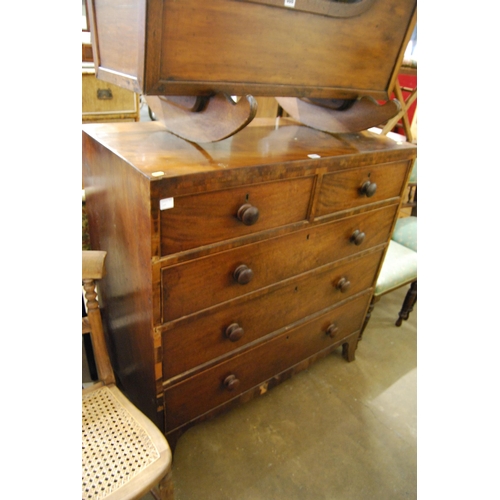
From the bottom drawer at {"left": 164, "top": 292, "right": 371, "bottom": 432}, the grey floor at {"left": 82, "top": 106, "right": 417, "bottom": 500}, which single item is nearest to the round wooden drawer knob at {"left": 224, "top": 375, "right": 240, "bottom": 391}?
the bottom drawer at {"left": 164, "top": 292, "right": 371, "bottom": 432}

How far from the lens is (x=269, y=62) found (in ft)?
3.15

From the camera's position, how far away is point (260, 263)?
3.77 ft

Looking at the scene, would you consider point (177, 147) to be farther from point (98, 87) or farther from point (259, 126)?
point (98, 87)

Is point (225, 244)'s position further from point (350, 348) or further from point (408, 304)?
point (408, 304)

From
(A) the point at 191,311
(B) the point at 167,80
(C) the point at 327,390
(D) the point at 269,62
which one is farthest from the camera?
(C) the point at 327,390

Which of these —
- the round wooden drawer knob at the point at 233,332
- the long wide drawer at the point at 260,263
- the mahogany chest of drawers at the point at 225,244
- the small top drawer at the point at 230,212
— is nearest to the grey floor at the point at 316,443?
the mahogany chest of drawers at the point at 225,244

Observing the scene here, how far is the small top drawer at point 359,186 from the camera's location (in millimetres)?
1188

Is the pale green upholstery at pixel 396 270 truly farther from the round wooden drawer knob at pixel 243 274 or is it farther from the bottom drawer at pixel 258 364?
the round wooden drawer knob at pixel 243 274

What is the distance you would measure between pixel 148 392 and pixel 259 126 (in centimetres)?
99

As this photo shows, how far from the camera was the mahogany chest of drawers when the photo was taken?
921 millimetres

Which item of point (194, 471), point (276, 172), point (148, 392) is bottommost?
point (194, 471)

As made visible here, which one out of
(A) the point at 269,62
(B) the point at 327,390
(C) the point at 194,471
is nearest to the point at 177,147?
(A) the point at 269,62

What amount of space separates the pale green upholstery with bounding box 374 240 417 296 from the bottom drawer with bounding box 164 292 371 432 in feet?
0.36
